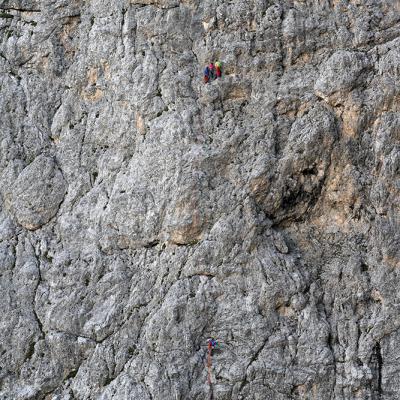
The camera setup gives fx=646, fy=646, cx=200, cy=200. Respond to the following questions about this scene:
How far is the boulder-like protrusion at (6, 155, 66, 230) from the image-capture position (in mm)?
31984

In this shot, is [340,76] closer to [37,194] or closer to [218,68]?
[218,68]

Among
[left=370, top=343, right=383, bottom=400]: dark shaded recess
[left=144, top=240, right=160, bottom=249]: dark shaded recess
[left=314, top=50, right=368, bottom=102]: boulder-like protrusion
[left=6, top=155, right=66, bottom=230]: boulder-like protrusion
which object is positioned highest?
[left=314, top=50, right=368, bottom=102]: boulder-like protrusion

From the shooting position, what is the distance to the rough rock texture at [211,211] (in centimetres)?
2753

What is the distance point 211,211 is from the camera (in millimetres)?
28953

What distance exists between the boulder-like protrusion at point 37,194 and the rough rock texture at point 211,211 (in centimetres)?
7

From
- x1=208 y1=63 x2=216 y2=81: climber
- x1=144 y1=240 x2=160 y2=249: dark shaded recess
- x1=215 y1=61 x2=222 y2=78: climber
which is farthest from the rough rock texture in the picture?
x1=208 y1=63 x2=216 y2=81: climber

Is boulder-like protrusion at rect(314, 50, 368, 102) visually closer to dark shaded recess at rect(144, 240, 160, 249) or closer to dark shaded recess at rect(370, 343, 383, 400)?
dark shaded recess at rect(144, 240, 160, 249)

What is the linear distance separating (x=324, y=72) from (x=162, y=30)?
8568 millimetres

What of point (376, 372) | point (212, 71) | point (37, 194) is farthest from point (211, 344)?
point (212, 71)

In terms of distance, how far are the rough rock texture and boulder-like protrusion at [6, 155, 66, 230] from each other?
2.8 inches

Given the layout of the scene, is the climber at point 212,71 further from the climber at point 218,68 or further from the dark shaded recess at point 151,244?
the dark shaded recess at point 151,244

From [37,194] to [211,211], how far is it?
9239 millimetres

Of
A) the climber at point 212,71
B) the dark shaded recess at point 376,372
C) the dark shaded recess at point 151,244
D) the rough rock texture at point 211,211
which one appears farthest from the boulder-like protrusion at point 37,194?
the dark shaded recess at point 376,372

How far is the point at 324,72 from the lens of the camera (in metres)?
30.5
